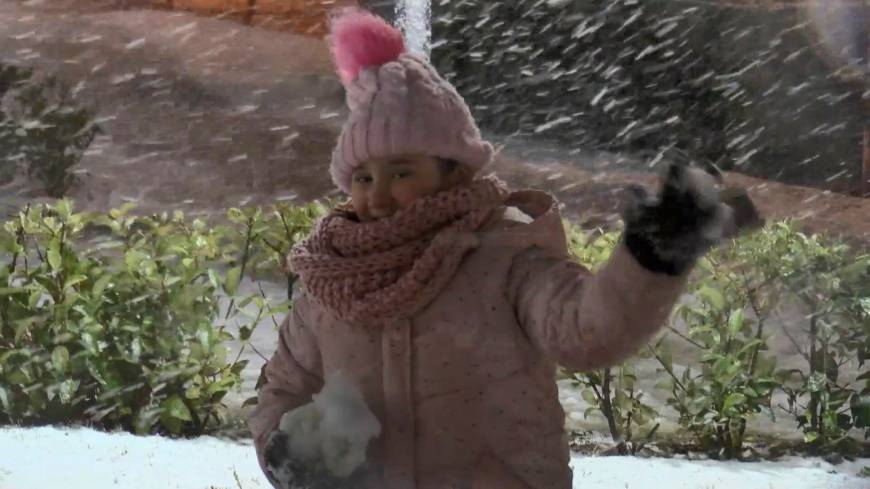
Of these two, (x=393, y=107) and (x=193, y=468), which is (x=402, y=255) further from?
(x=193, y=468)

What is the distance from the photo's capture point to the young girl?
31.8 inches

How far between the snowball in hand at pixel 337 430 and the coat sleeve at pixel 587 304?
154mm

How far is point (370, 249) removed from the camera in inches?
31.9

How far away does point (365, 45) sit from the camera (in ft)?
2.79

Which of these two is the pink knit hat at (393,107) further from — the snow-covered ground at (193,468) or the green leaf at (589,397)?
the snow-covered ground at (193,468)

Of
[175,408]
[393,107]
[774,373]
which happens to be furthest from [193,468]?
[774,373]

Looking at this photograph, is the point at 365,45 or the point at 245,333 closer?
the point at 365,45

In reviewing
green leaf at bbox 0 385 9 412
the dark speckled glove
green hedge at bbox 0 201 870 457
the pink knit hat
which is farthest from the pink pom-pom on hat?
green leaf at bbox 0 385 9 412

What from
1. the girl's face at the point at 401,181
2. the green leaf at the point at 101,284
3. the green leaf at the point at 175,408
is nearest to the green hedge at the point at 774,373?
the girl's face at the point at 401,181

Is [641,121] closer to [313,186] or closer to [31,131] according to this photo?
[313,186]

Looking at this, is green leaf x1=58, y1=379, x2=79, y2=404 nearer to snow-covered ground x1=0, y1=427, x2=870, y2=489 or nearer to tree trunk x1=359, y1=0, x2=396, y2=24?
snow-covered ground x1=0, y1=427, x2=870, y2=489

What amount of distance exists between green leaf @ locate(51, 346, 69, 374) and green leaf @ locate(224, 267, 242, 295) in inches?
11.5

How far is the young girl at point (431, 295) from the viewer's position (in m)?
0.81

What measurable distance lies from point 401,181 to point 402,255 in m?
0.07
